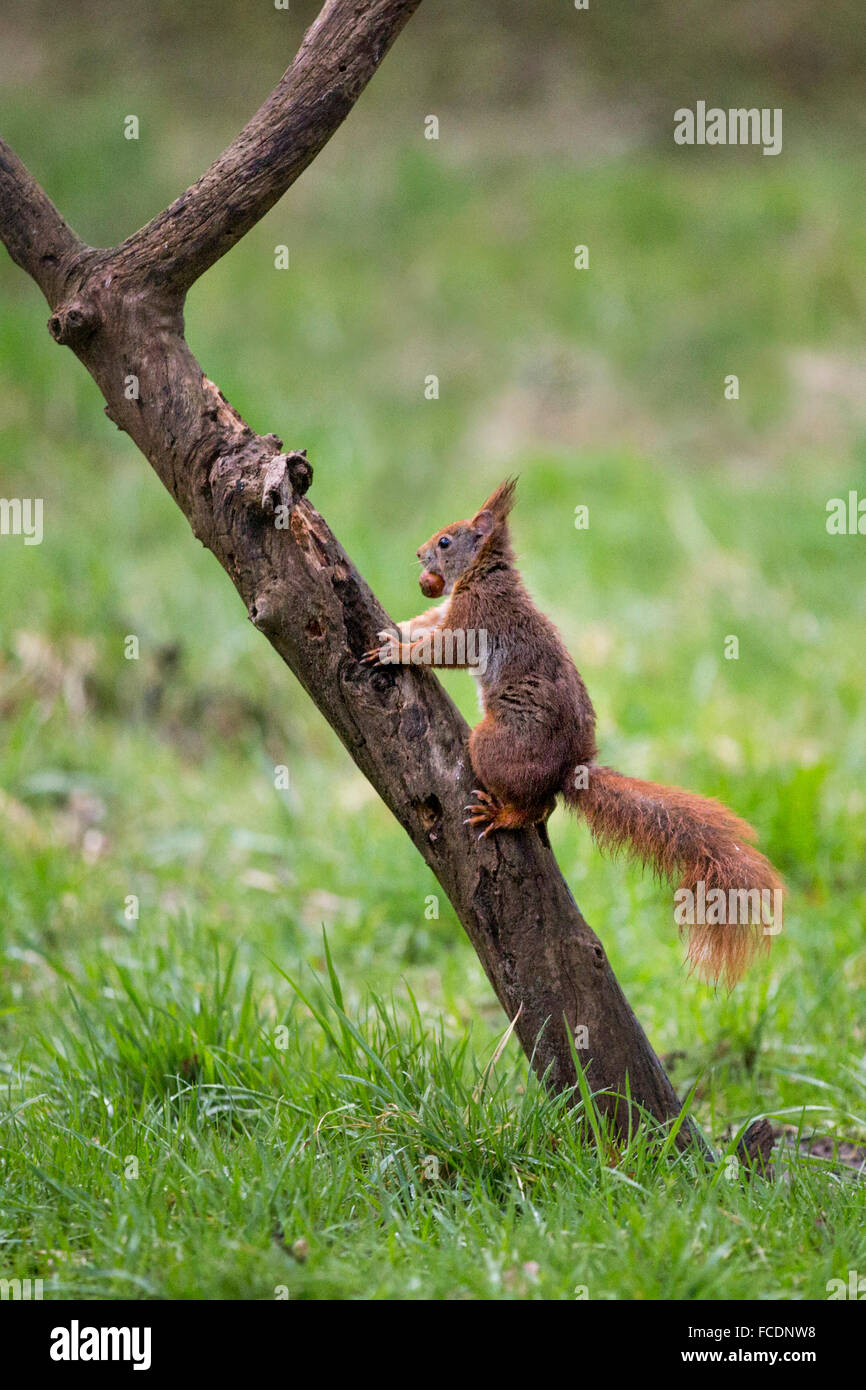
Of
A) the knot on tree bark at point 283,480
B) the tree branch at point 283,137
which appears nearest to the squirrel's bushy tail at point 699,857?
the knot on tree bark at point 283,480

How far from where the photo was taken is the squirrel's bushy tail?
8.95 ft

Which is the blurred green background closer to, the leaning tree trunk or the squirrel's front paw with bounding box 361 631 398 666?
the leaning tree trunk

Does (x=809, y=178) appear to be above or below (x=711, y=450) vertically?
above

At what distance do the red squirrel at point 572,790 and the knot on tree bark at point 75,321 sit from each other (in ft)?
3.06

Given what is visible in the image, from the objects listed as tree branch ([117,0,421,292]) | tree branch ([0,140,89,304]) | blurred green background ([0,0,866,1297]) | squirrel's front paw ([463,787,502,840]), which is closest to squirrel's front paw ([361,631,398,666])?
squirrel's front paw ([463,787,502,840])

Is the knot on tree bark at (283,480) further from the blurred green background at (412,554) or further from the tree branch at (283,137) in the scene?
the blurred green background at (412,554)

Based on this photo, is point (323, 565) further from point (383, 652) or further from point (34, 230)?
point (34, 230)

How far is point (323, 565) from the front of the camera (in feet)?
9.11

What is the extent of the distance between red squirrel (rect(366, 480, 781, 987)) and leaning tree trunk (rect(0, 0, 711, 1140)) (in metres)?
0.07

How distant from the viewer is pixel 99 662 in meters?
6.73

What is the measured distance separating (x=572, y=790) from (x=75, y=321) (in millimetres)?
1482
